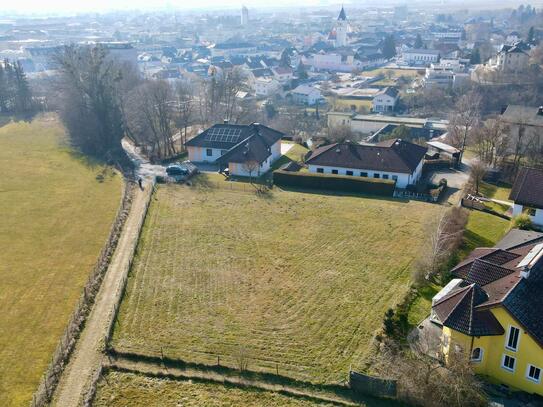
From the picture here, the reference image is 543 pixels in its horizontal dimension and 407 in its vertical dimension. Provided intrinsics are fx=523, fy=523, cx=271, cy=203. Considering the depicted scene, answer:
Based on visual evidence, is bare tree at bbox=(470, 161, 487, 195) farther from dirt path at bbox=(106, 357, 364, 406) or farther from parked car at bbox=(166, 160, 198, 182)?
dirt path at bbox=(106, 357, 364, 406)

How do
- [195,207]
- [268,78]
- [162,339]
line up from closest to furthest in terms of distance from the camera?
[162,339], [195,207], [268,78]

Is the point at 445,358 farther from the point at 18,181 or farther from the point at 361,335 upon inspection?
the point at 18,181

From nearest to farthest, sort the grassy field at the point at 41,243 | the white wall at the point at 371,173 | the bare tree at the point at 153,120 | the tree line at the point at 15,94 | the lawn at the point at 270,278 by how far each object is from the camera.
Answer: the lawn at the point at 270,278
the grassy field at the point at 41,243
the white wall at the point at 371,173
the bare tree at the point at 153,120
the tree line at the point at 15,94

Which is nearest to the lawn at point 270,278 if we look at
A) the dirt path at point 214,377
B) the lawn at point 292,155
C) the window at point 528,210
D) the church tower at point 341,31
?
the dirt path at point 214,377

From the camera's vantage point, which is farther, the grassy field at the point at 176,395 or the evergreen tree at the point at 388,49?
the evergreen tree at the point at 388,49

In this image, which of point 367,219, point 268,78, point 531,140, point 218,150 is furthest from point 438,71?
point 367,219

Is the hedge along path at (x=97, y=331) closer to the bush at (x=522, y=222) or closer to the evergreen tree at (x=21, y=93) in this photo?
the bush at (x=522, y=222)

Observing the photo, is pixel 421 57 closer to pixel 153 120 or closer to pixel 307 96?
pixel 307 96

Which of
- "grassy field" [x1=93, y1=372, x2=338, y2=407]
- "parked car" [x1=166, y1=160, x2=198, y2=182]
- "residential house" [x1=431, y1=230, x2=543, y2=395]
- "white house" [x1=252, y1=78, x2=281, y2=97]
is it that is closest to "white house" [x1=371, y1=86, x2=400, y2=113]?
"white house" [x1=252, y1=78, x2=281, y2=97]
